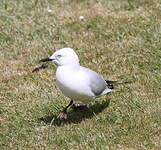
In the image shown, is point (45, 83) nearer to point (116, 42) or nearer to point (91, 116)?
point (91, 116)

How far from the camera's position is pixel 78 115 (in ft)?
21.5

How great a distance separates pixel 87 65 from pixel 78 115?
1625 mm

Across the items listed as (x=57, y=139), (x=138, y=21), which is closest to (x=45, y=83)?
(x=57, y=139)

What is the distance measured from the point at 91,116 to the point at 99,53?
2064 millimetres

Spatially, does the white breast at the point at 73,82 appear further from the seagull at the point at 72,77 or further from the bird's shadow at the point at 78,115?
the bird's shadow at the point at 78,115

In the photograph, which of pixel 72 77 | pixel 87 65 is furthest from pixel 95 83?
pixel 87 65

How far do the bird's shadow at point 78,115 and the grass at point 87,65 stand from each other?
0.5 inches

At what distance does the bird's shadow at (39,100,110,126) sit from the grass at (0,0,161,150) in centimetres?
1

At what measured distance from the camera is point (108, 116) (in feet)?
21.0

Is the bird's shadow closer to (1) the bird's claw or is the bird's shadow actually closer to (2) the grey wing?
(1) the bird's claw

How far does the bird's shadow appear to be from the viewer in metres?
6.34

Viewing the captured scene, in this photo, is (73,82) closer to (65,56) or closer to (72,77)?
(72,77)

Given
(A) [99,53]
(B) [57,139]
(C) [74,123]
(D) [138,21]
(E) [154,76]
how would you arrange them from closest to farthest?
(B) [57,139] → (C) [74,123] → (E) [154,76] → (A) [99,53] → (D) [138,21]

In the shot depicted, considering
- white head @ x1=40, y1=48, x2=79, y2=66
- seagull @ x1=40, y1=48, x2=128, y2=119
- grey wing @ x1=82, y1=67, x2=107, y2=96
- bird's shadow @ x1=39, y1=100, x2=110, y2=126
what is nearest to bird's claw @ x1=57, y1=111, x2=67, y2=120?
bird's shadow @ x1=39, y1=100, x2=110, y2=126
